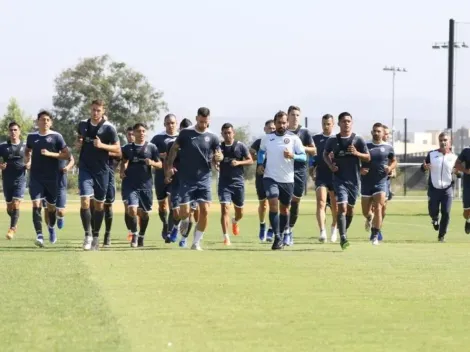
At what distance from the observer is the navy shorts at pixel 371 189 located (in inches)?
867

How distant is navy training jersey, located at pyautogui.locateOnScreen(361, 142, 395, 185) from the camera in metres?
22.0

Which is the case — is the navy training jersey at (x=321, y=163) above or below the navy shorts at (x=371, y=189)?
above

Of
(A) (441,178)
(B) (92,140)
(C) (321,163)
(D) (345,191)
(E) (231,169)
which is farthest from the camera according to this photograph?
(A) (441,178)

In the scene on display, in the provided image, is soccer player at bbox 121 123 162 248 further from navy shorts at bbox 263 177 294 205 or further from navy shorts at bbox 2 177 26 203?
navy shorts at bbox 2 177 26 203

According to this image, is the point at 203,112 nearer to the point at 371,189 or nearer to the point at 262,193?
the point at 371,189

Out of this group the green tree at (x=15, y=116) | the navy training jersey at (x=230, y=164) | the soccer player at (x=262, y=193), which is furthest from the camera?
the green tree at (x=15, y=116)

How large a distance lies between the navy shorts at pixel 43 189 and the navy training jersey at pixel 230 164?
3347 millimetres

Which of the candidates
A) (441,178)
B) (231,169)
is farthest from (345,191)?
(441,178)

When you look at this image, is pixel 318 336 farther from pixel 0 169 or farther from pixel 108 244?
pixel 0 169


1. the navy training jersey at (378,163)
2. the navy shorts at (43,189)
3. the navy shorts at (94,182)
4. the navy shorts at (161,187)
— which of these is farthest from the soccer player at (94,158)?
the navy training jersey at (378,163)

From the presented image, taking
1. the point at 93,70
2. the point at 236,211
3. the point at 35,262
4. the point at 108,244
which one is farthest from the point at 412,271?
the point at 93,70

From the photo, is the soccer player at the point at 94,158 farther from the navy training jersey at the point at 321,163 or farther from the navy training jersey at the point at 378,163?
the navy training jersey at the point at 378,163

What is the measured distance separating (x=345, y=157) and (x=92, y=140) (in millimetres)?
4255

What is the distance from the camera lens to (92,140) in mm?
18734
